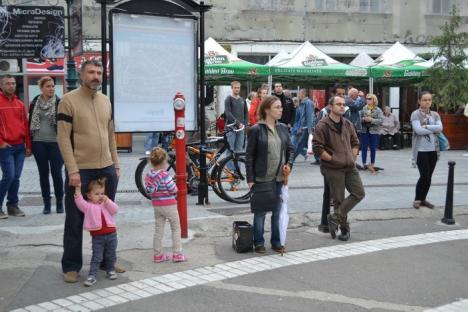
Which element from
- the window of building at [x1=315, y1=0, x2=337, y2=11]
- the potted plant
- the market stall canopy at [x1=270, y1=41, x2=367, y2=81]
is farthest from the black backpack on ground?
the window of building at [x1=315, y1=0, x2=337, y2=11]

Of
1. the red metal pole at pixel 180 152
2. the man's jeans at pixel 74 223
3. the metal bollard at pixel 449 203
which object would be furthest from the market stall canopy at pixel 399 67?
the man's jeans at pixel 74 223

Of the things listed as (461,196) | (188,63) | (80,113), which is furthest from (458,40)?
(80,113)

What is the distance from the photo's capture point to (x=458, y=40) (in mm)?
19344

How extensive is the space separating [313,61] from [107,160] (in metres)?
14.7

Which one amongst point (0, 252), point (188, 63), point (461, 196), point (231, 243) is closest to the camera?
point (0, 252)

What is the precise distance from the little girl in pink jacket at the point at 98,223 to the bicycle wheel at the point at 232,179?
11.9ft

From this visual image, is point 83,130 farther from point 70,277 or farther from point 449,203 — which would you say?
point 449,203

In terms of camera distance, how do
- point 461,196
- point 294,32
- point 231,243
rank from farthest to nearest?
1. point 294,32
2. point 461,196
3. point 231,243

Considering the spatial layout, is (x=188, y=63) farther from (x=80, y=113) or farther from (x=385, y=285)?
(x=385, y=285)

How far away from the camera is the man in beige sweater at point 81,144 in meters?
5.49

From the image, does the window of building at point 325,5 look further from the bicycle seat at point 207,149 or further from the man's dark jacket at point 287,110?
the bicycle seat at point 207,149

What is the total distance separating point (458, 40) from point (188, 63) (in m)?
13.5

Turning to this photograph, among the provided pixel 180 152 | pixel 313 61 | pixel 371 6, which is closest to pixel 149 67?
pixel 180 152

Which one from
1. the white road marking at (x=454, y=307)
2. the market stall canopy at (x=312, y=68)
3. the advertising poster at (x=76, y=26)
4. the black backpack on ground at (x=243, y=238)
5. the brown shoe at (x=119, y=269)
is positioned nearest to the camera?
the white road marking at (x=454, y=307)
